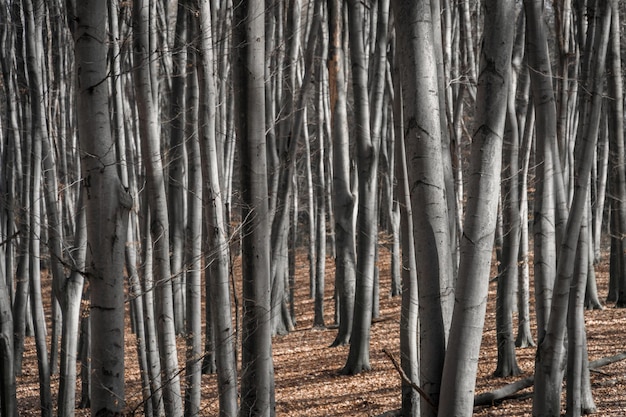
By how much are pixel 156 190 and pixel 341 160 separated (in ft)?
14.5

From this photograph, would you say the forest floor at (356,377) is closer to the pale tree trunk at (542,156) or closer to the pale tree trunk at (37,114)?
the pale tree trunk at (37,114)

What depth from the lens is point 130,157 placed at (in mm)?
12766

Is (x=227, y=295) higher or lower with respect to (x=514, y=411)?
higher

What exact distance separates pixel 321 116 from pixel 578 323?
392 inches

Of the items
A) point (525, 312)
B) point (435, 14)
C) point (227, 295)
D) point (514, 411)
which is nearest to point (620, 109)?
point (525, 312)

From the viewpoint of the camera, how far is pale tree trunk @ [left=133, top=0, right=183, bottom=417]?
6.80 meters

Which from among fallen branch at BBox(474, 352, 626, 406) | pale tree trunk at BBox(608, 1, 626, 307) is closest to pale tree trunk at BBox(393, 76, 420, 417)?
fallen branch at BBox(474, 352, 626, 406)

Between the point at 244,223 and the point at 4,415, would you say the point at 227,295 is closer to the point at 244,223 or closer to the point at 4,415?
the point at 244,223

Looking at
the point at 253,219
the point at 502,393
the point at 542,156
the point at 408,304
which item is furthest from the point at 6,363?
the point at 502,393

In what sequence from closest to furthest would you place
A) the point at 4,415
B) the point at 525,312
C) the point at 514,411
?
the point at 4,415 → the point at 514,411 → the point at 525,312

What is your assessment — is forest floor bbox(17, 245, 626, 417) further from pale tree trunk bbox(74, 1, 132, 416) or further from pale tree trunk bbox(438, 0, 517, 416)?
pale tree trunk bbox(438, 0, 517, 416)

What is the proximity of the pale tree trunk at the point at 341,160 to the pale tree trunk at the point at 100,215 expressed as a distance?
288 inches

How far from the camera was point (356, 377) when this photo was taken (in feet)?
34.0

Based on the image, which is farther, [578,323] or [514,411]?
[514,411]
